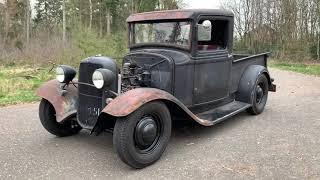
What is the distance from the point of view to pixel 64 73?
5574 mm

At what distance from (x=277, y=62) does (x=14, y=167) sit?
18.2 m

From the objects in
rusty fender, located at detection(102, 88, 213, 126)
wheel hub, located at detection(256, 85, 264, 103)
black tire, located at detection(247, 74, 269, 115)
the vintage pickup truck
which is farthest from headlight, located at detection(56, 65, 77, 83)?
wheel hub, located at detection(256, 85, 264, 103)

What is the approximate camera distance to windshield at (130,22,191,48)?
5742 millimetres

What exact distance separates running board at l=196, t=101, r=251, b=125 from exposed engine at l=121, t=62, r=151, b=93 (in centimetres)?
99

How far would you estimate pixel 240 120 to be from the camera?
6.92 meters

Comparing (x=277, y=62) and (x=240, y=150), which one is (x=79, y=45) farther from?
(x=240, y=150)

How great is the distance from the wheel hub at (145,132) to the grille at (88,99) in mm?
799

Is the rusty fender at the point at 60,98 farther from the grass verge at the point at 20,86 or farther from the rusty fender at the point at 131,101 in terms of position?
the grass verge at the point at 20,86

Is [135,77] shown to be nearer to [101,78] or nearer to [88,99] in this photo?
[88,99]

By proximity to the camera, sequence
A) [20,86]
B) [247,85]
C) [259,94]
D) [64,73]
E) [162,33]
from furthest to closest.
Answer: [20,86] < [259,94] < [247,85] < [162,33] < [64,73]

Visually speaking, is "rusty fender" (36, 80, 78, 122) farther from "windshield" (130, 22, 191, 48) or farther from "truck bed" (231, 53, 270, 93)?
"truck bed" (231, 53, 270, 93)

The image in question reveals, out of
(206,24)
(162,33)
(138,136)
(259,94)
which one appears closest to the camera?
(138,136)

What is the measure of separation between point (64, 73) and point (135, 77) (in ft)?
3.35

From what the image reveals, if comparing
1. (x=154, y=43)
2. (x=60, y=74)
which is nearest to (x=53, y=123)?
(x=60, y=74)
